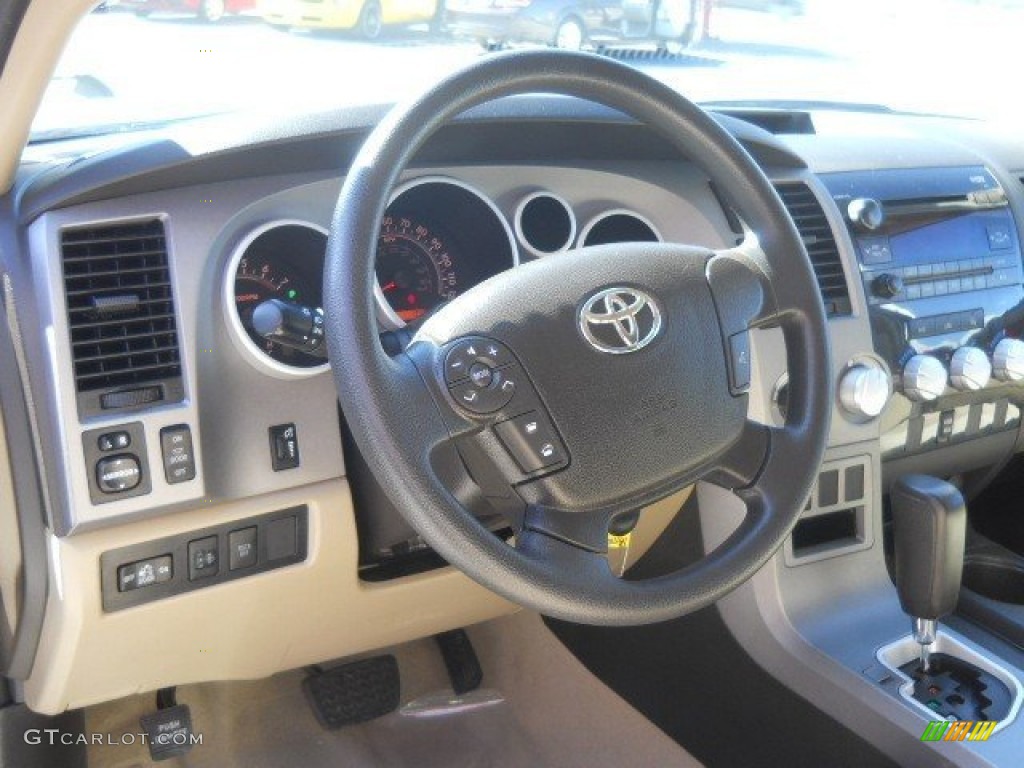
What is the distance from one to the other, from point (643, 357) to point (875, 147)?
107cm

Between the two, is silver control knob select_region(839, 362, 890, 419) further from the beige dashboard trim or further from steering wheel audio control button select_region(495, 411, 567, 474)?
the beige dashboard trim

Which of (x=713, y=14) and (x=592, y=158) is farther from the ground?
(x=713, y=14)

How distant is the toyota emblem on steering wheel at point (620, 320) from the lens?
1.23 metres

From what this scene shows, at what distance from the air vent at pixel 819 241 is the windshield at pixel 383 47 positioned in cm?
30

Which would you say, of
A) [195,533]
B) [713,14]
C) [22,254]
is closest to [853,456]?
[713,14]

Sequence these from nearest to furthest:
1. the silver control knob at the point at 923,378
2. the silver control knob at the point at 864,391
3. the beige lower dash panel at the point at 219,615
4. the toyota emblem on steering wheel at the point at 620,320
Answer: the toyota emblem on steering wheel at the point at 620,320 < the beige lower dash panel at the point at 219,615 < the silver control knob at the point at 864,391 < the silver control knob at the point at 923,378

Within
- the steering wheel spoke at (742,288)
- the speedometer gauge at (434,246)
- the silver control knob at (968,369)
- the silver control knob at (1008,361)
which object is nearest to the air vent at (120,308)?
the speedometer gauge at (434,246)

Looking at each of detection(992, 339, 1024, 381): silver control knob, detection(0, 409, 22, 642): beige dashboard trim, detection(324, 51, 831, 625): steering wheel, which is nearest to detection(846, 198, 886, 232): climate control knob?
detection(992, 339, 1024, 381): silver control knob

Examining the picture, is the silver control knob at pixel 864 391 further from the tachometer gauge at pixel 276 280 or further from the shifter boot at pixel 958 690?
the tachometer gauge at pixel 276 280

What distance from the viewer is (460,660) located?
88.4 inches

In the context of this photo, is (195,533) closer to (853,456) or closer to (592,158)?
(592,158)

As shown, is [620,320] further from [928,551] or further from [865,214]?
[865,214]

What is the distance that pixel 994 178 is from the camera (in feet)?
7.22

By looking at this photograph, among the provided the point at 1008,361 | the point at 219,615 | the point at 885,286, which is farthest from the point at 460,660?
the point at 1008,361
